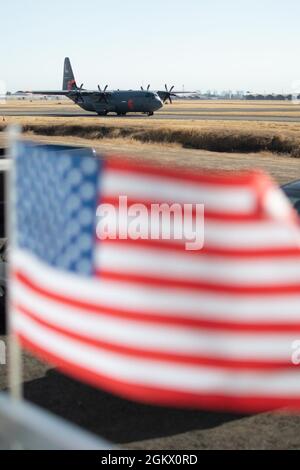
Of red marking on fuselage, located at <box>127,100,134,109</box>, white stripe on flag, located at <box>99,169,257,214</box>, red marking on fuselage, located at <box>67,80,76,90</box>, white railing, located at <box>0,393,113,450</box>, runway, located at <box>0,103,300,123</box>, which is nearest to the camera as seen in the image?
white railing, located at <box>0,393,113,450</box>

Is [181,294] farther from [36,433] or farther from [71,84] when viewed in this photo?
[71,84]

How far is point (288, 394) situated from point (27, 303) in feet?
4.95

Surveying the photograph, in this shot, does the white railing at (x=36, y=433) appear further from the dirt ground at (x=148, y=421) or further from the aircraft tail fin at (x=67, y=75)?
the aircraft tail fin at (x=67, y=75)

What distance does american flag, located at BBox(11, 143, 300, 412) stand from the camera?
2975 millimetres

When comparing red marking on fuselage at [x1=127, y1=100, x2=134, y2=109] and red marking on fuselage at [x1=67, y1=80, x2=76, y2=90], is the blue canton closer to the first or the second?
red marking on fuselage at [x1=127, y1=100, x2=134, y2=109]

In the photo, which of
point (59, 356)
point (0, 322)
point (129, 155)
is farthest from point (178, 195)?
point (129, 155)

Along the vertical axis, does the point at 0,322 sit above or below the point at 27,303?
below

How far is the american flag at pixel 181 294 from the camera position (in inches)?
117

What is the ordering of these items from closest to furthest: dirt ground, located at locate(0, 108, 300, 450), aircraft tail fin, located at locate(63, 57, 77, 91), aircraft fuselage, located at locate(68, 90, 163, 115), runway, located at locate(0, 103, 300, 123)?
dirt ground, located at locate(0, 108, 300, 450) < runway, located at locate(0, 103, 300, 123) < aircraft fuselage, located at locate(68, 90, 163, 115) < aircraft tail fin, located at locate(63, 57, 77, 91)

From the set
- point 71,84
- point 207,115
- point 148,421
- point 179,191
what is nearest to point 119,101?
point 207,115

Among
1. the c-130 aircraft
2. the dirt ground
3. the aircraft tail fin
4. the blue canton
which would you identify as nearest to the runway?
the c-130 aircraft

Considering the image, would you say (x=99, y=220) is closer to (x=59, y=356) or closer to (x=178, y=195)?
(x=178, y=195)

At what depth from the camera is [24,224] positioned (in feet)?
12.5
